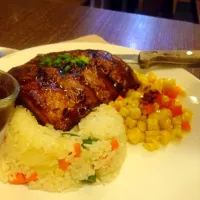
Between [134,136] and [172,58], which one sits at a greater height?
[172,58]

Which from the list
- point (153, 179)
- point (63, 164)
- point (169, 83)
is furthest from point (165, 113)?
point (63, 164)

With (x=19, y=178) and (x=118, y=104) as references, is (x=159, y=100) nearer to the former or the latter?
(x=118, y=104)

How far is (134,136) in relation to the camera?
6.57 ft

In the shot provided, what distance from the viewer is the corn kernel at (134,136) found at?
199cm

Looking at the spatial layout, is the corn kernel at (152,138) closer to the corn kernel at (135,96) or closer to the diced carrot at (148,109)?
the diced carrot at (148,109)

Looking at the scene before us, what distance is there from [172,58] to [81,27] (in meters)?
1.24

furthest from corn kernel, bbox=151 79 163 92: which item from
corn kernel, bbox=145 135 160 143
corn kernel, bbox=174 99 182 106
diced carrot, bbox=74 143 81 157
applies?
diced carrot, bbox=74 143 81 157

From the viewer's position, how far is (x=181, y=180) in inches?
69.1

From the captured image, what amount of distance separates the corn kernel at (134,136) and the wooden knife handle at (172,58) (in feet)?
1.87

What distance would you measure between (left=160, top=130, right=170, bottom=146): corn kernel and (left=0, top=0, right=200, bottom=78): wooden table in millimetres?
1206

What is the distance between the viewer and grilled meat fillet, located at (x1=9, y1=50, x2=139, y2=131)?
179 cm

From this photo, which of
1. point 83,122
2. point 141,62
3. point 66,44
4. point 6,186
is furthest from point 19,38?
point 6,186

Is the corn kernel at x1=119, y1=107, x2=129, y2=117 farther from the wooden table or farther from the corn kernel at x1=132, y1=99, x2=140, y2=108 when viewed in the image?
the wooden table

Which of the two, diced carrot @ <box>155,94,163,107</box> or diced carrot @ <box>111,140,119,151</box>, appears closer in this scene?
diced carrot @ <box>111,140,119,151</box>
